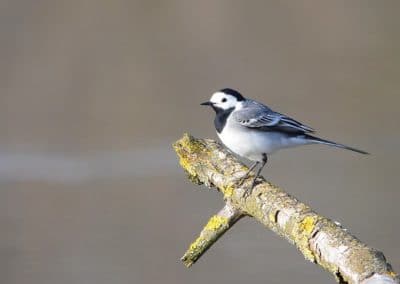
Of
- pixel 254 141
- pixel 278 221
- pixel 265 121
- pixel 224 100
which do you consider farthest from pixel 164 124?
pixel 278 221

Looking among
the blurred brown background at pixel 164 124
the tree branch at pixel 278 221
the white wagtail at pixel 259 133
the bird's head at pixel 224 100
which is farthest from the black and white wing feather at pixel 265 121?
the blurred brown background at pixel 164 124

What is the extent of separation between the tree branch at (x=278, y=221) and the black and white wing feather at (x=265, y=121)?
130 centimetres

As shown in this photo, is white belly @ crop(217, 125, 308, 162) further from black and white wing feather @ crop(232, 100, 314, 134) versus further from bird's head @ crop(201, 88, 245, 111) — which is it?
bird's head @ crop(201, 88, 245, 111)

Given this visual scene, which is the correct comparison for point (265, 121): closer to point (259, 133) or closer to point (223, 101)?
point (259, 133)

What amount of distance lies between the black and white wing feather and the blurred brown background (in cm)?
358

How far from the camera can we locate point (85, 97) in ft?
59.6

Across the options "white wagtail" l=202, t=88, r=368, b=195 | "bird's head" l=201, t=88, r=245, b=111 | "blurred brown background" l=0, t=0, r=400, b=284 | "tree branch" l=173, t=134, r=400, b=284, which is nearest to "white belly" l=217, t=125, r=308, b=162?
"white wagtail" l=202, t=88, r=368, b=195

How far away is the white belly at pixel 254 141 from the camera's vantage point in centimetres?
788

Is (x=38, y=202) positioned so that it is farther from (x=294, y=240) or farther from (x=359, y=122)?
(x=294, y=240)

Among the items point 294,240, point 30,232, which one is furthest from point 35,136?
point 294,240

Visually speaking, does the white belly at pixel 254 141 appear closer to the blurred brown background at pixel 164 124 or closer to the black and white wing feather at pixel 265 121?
the black and white wing feather at pixel 265 121

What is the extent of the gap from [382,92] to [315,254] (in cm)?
1370

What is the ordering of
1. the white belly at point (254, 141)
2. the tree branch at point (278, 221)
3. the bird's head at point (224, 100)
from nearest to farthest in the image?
the tree branch at point (278, 221), the white belly at point (254, 141), the bird's head at point (224, 100)

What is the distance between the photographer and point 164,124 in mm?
17156
